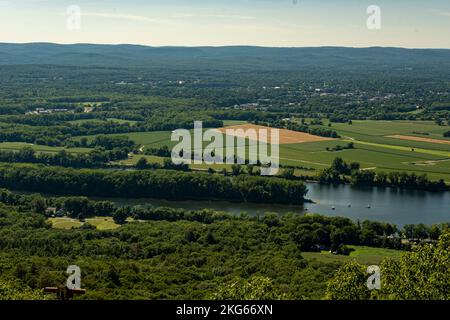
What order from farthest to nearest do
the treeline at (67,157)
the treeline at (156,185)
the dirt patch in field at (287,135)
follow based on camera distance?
1. the dirt patch in field at (287,135)
2. the treeline at (67,157)
3. the treeline at (156,185)

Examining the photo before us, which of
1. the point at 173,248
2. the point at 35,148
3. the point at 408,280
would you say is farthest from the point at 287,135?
the point at 408,280

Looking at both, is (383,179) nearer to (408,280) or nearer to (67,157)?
(67,157)

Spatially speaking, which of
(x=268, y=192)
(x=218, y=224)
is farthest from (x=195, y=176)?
(x=218, y=224)

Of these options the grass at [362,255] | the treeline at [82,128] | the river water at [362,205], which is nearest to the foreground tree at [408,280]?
the grass at [362,255]

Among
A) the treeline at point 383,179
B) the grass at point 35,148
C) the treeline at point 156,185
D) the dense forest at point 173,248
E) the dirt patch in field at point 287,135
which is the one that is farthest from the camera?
the dirt patch in field at point 287,135

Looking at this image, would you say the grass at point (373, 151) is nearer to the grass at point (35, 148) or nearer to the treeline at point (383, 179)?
the treeline at point (383, 179)

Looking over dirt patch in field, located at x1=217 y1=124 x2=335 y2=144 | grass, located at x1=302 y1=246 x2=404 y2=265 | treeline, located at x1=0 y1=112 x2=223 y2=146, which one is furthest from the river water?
treeline, located at x1=0 y1=112 x2=223 y2=146
